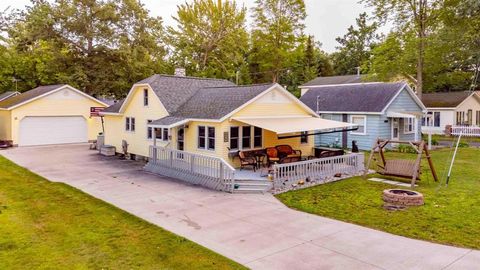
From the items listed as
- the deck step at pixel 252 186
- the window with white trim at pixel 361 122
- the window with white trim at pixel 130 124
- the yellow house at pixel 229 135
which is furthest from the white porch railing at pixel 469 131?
the window with white trim at pixel 130 124


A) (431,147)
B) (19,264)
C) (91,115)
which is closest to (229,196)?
(19,264)

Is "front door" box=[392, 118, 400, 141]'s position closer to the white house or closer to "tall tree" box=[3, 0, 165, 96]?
the white house

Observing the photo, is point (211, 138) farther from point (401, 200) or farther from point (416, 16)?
point (416, 16)

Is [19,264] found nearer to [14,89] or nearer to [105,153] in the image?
[105,153]

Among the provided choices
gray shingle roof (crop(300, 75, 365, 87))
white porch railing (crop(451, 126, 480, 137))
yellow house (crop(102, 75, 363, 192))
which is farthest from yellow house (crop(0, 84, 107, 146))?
white porch railing (crop(451, 126, 480, 137))

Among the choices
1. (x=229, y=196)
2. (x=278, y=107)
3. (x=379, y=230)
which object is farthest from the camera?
(x=278, y=107)

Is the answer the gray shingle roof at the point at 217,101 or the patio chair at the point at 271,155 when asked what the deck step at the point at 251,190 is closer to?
the patio chair at the point at 271,155

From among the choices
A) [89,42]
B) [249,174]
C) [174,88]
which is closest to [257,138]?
[249,174]
